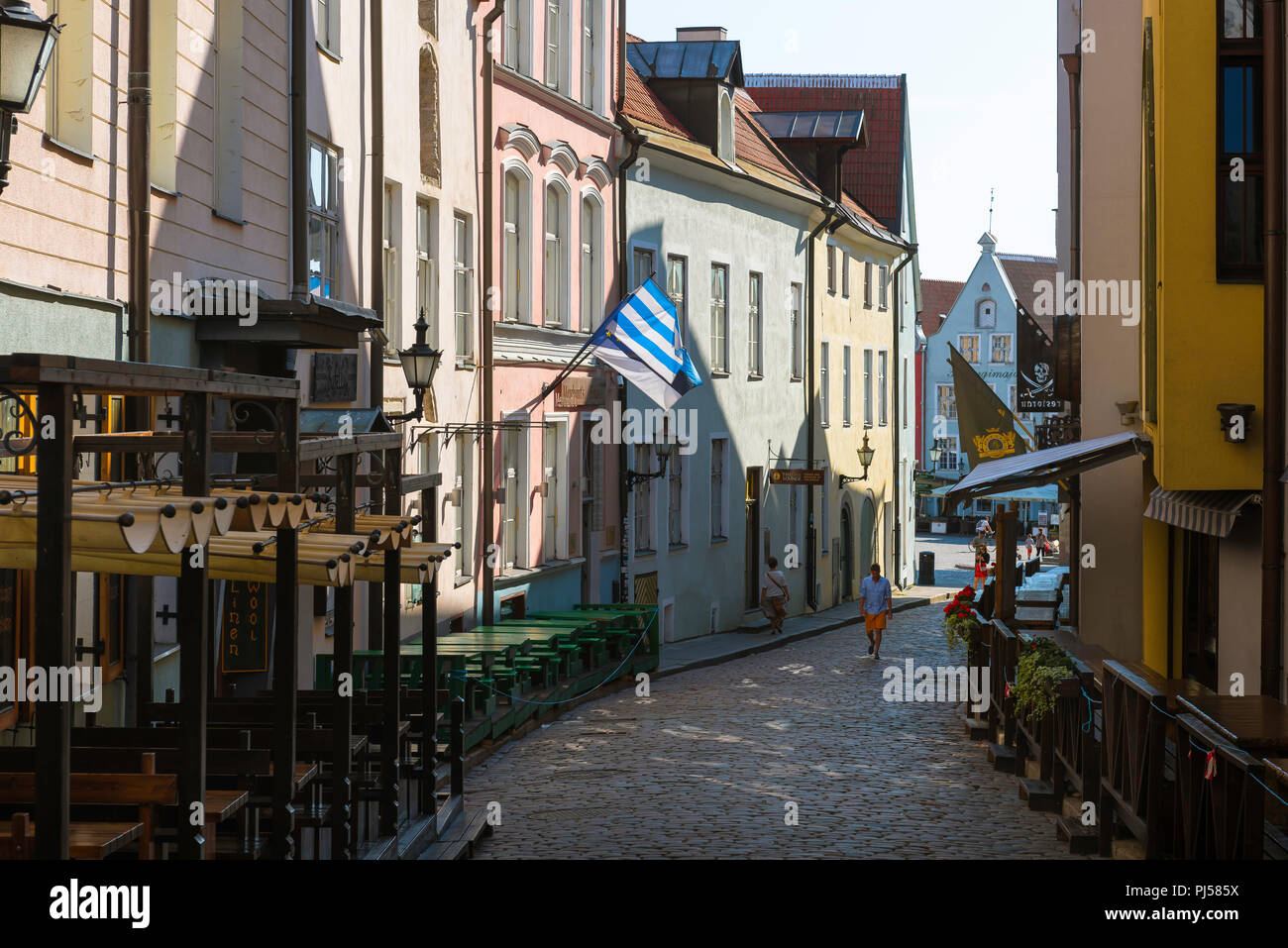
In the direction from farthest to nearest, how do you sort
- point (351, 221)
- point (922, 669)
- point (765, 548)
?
point (765, 548), point (922, 669), point (351, 221)

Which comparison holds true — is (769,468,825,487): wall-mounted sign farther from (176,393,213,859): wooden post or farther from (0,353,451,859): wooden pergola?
(176,393,213,859): wooden post

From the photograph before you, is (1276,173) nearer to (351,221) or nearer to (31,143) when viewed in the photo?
(31,143)

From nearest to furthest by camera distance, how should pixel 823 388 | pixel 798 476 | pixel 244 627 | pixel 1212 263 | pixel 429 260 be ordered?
1. pixel 1212 263
2. pixel 244 627
3. pixel 429 260
4. pixel 798 476
5. pixel 823 388

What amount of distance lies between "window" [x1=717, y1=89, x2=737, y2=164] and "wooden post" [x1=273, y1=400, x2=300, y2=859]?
24006 mm

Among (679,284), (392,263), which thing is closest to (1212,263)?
(392,263)

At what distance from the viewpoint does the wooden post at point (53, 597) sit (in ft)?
16.5

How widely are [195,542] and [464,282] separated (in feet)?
51.5

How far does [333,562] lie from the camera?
304 inches

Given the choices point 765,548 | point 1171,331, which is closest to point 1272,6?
point 1171,331

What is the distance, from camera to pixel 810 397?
36.5m

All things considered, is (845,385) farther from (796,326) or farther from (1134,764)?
(1134,764)

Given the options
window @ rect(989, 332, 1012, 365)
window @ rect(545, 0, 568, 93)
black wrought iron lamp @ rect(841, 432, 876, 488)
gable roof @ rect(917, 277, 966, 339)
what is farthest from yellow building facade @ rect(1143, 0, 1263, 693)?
gable roof @ rect(917, 277, 966, 339)

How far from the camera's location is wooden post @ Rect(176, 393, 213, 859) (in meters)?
6.25
